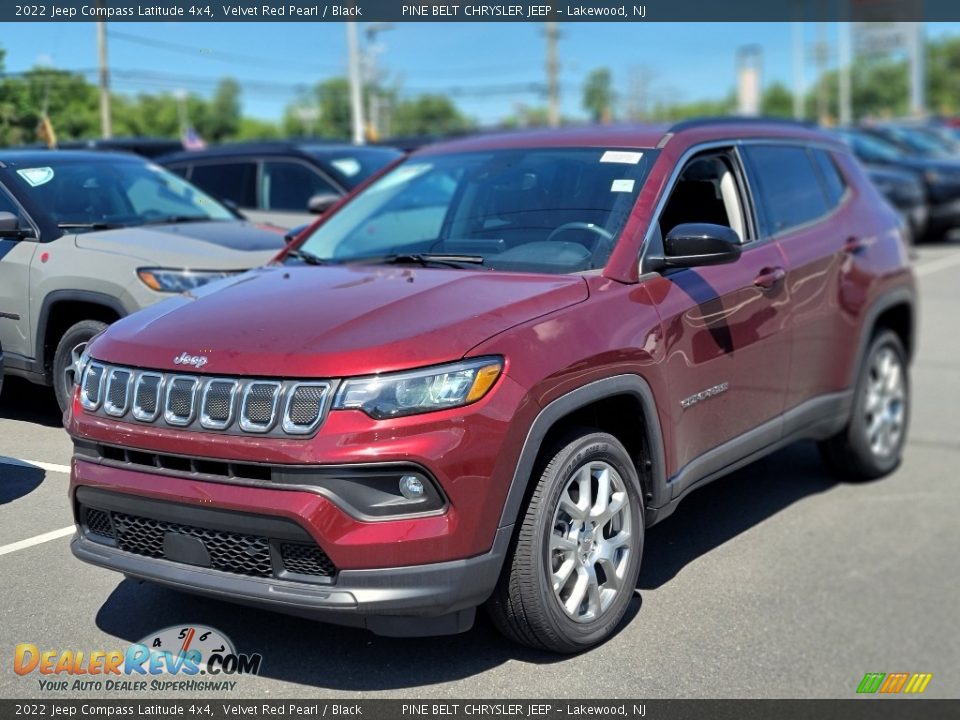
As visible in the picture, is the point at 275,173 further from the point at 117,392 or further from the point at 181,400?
the point at 181,400

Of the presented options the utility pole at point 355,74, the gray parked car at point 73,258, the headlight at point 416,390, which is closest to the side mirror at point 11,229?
the gray parked car at point 73,258

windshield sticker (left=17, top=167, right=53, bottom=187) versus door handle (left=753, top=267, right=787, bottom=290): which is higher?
windshield sticker (left=17, top=167, right=53, bottom=187)

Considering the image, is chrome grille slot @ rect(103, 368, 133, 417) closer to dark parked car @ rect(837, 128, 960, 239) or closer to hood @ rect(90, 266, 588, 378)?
hood @ rect(90, 266, 588, 378)

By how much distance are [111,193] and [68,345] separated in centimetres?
147

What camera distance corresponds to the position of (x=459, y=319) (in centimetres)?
377

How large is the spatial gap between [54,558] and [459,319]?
2005 mm

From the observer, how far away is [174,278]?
19.4 ft

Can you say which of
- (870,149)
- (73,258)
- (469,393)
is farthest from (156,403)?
(870,149)

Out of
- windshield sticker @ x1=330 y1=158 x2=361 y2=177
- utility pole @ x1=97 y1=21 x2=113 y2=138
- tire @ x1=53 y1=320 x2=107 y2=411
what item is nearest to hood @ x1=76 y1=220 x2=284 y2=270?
tire @ x1=53 y1=320 x2=107 y2=411

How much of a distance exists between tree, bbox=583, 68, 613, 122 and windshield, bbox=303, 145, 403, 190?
72.1 meters

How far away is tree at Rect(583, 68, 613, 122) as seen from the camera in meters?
83.0

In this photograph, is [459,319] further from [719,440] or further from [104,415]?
[719,440]

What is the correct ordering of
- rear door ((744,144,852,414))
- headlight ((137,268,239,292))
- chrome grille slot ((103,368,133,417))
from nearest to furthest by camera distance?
chrome grille slot ((103,368,133,417)) < rear door ((744,144,852,414)) < headlight ((137,268,239,292))
